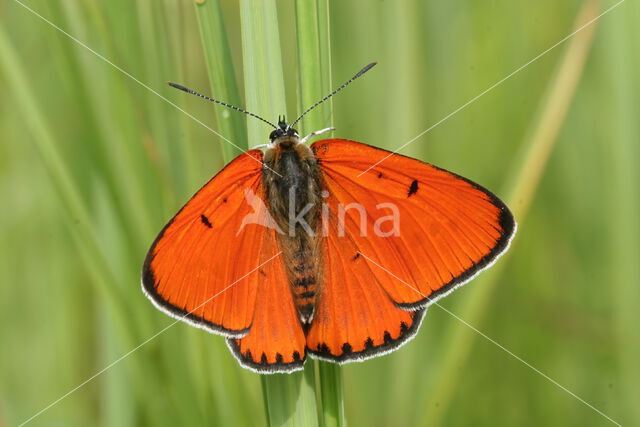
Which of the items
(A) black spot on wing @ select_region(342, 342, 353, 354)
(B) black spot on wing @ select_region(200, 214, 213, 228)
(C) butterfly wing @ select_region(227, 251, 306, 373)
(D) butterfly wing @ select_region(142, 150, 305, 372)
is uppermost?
(B) black spot on wing @ select_region(200, 214, 213, 228)

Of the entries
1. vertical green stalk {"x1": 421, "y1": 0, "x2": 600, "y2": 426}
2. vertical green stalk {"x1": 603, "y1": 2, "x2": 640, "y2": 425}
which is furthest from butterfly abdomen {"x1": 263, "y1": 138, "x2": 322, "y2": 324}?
vertical green stalk {"x1": 603, "y1": 2, "x2": 640, "y2": 425}

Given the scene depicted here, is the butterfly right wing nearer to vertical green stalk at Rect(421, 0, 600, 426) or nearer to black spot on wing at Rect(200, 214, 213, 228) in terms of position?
black spot on wing at Rect(200, 214, 213, 228)

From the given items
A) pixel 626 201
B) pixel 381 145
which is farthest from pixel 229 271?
pixel 626 201

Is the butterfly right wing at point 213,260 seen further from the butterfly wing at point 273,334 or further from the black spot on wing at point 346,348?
the black spot on wing at point 346,348

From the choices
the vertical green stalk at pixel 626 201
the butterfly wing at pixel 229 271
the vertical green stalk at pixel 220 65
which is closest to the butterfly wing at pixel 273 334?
the butterfly wing at pixel 229 271

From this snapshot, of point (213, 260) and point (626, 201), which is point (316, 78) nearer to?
point (213, 260)

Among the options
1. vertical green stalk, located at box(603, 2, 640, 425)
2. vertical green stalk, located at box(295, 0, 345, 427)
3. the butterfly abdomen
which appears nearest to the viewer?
vertical green stalk, located at box(295, 0, 345, 427)

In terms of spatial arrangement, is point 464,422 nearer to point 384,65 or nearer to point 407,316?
point 407,316
